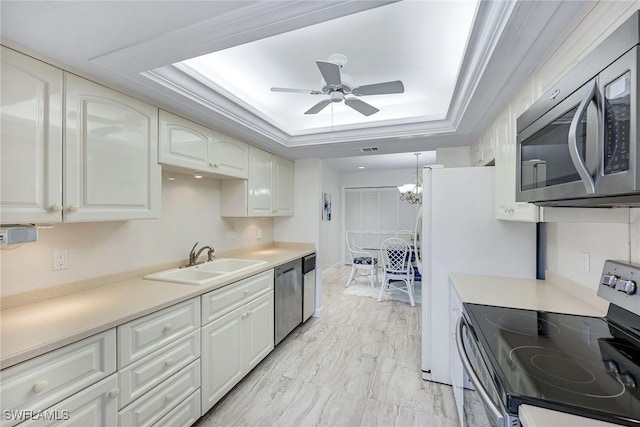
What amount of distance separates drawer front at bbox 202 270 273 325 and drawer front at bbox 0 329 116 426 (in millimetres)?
602

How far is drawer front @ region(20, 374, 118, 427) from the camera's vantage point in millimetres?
1067

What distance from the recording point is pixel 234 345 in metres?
2.10

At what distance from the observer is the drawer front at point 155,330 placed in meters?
1.34

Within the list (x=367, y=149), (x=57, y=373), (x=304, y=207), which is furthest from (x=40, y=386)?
(x=367, y=149)

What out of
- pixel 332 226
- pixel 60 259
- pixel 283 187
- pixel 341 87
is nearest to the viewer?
pixel 60 259

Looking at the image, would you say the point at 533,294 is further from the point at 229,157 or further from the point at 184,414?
the point at 229,157

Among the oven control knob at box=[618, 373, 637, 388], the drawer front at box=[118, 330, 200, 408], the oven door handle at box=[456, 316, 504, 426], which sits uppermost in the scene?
the oven control knob at box=[618, 373, 637, 388]

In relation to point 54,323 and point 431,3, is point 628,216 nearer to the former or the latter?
point 431,3

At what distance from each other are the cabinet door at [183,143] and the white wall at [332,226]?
11.6 ft

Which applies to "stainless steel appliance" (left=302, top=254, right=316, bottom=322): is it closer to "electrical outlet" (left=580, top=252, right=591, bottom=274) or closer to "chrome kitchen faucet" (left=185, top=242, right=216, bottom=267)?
"chrome kitchen faucet" (left=185, top=242, right=216, bottom=267)

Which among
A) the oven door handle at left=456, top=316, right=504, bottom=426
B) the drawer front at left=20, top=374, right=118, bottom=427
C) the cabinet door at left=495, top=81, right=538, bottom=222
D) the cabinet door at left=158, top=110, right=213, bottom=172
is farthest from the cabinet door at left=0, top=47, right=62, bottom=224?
the cabinet door at left=495, top=81, right=538, bottom=222

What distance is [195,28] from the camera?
3.87ft

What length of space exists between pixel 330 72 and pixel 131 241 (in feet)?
6.06

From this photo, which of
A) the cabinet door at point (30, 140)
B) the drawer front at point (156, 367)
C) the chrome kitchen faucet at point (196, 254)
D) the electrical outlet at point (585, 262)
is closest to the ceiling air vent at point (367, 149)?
the chrome kitchen faucet at point (196, 254)
